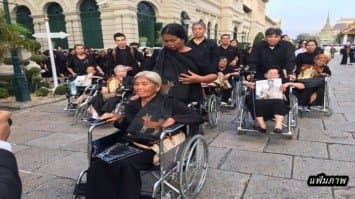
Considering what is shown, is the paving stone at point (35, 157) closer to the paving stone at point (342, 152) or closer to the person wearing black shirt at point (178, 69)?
the person wearing black shirt at point (178, 69)

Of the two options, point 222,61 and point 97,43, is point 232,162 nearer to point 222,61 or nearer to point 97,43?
point 222,61

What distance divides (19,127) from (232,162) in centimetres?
433

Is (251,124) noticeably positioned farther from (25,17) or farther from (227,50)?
(25,17)

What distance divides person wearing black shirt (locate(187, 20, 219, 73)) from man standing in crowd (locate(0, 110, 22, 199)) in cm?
261

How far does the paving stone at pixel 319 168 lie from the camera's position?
3.60 metres

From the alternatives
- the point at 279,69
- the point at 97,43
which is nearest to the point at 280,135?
the point at 279,69

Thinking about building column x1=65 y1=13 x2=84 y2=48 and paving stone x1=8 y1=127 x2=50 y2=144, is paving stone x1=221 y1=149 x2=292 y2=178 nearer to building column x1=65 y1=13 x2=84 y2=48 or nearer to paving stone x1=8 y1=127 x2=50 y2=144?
paving stone x1=8 y1=127 x2=50 y2=144

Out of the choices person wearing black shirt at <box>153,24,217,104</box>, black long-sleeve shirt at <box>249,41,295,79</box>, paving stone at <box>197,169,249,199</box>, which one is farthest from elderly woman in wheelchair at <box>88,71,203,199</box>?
black long-sleeve shirt at <box>249,41,295,79</box>

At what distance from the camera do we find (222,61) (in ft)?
23.6

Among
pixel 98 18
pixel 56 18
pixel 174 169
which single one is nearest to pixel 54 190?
pixel 174 169

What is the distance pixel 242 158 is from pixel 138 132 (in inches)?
71.7

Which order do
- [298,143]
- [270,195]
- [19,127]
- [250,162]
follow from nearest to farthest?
[270,195] < [250,162] < [298,143] < [19,127]

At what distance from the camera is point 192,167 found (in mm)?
3090

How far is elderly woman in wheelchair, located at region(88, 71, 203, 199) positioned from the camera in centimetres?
241
